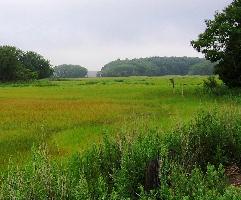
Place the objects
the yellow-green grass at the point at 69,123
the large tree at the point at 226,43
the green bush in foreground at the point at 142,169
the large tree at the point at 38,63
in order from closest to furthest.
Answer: the green bush in foreground at the point at 142,169, the yellow-green grass at the point at 69,123, the large tree at the point at 226,43, the large tree at the point at 38,63

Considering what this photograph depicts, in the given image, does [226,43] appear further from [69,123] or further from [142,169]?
[142,169]

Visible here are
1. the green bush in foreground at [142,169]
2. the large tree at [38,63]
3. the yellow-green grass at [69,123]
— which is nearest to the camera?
the green bush in foreground at [142,169]

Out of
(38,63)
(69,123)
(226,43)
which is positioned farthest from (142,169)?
(38,63)

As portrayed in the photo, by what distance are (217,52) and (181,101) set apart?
636cm

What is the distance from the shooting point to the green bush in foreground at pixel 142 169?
8484 millimetres

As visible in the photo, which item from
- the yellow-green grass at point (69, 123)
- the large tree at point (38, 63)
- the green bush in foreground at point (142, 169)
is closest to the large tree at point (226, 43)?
the yellow-green grass at point (69, 123)

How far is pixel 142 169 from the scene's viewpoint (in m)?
10.4

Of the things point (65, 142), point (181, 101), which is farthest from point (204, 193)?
point (181, 101)

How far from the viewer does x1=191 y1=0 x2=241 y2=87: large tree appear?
4075 centimetres

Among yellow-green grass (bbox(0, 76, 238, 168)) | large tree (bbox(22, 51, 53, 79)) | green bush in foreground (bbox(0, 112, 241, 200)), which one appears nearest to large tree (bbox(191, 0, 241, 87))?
yellow-green grass (bbox(0, 76, 238, 168))

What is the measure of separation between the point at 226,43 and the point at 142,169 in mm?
33355

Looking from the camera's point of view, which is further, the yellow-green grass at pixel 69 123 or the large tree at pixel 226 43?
the large tree at pixel 226 43

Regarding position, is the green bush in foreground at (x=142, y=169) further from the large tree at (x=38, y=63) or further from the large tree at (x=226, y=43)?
the large tree at (x=38, y=63)

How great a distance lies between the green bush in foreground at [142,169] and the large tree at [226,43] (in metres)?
27.5
